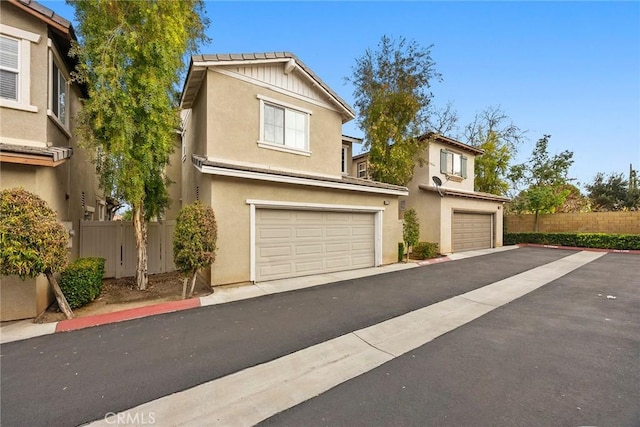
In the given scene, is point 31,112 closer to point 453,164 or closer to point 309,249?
point 309,249

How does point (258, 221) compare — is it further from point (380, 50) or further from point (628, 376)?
point (380, 50)

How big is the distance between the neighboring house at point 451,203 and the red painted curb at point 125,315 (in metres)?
12.0

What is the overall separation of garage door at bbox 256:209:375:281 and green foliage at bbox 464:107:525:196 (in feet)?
53.3

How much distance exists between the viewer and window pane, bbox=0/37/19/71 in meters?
6.01

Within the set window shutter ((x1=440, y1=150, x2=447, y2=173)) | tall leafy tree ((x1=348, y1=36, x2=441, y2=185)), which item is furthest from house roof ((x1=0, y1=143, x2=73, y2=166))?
window shutter ((x1=440, y1=150, x2=447, y2=173))

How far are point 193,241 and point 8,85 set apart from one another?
5.11 meters

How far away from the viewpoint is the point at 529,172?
2425 cm

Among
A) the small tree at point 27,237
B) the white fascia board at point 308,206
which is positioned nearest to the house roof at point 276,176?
the white fascia board at point 308,206

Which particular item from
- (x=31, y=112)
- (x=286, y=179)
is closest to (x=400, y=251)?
(x=286, y=179)

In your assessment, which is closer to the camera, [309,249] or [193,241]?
[193,241]

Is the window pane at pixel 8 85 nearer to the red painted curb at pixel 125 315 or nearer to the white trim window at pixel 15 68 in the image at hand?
the white trim window at pixel 15 68

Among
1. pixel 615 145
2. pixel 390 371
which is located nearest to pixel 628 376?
pixel 390 371

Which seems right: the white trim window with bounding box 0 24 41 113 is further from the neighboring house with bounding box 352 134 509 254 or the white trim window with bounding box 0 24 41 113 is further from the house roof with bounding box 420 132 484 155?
the house roof with bounding box 420 132 484 155

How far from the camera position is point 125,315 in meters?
5.85
